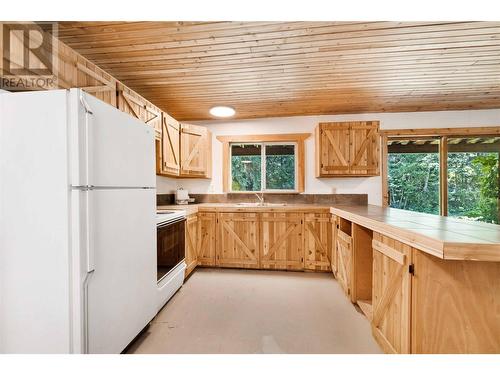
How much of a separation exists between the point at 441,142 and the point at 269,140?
2.71 m

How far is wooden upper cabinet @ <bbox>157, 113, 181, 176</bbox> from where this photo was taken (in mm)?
2914

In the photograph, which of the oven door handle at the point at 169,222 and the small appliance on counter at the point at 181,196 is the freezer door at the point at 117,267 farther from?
the small appliance on counter at the point at 181,196

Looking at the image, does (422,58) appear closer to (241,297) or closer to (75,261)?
(241,297)

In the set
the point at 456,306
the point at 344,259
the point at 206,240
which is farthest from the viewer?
→ the point at 206,240

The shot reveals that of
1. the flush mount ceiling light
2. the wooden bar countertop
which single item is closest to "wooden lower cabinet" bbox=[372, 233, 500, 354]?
the wooden bar countertop

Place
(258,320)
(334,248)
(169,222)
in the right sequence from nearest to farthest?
(258,320) → (169,222) → (334,248)

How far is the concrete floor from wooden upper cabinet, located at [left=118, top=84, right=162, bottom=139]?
1979 mm

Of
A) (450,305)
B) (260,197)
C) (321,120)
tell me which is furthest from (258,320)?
(321,120)

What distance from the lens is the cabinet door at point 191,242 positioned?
2969mm

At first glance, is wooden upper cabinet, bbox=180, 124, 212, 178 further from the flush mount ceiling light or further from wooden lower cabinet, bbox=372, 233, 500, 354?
wooden lower cabinet, bbox=372, 233, 500, 354

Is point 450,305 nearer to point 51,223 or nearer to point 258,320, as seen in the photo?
point 258,320

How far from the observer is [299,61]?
223cm
